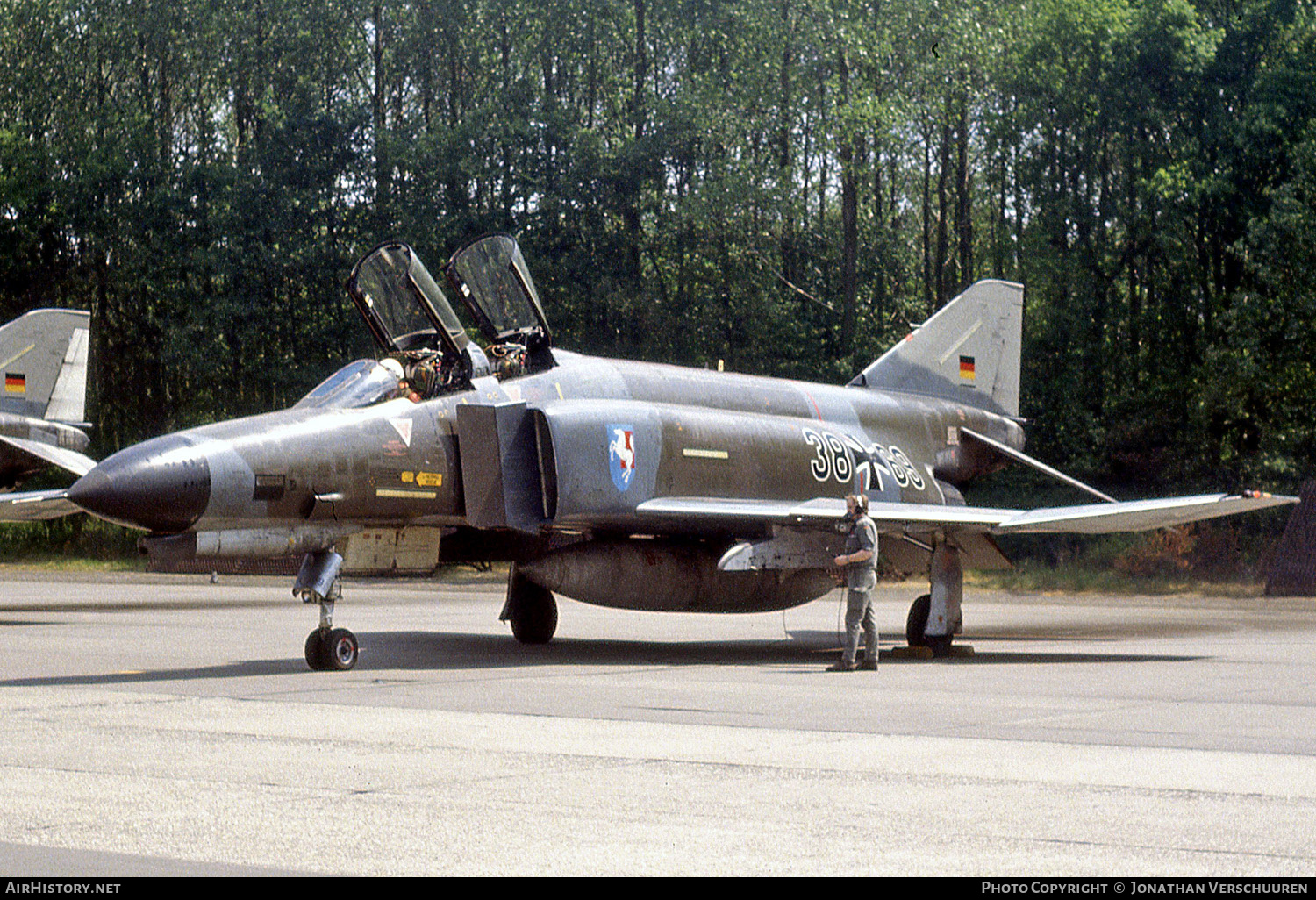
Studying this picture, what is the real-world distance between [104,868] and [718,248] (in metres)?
42.0

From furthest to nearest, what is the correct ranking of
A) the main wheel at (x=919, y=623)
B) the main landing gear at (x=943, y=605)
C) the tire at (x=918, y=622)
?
the tire at (x=918, y=622) < the main wheel at (x=919, y=623) < the main landing gear at (x=943, y=605)

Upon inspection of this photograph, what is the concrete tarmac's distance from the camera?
5855mm

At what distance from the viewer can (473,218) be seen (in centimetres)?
4397

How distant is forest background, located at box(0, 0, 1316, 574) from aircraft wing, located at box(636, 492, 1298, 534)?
69.5ft

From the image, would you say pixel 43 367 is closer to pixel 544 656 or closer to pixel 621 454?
pixel 544 656

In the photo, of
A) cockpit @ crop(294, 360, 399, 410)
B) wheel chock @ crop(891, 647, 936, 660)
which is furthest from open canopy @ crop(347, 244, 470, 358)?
wheel chock @ crop(891, 647, 936, 660)

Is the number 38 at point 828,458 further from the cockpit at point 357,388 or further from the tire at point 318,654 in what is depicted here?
the tire at point 318,654

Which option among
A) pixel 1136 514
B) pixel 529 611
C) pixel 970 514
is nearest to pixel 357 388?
pixel 529 611

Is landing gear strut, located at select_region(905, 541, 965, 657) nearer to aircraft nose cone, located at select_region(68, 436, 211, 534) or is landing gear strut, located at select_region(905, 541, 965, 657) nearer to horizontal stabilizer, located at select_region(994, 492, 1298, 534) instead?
horizontal stabilizer, located at select_region(994, 492, 1298, 534)

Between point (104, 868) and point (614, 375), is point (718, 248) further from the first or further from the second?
point (104, 868)

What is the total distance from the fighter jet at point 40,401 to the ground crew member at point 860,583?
43.5 ft

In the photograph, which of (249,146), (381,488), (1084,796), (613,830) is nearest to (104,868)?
(613,830)

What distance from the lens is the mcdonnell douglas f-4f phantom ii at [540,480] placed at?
43.0 ft

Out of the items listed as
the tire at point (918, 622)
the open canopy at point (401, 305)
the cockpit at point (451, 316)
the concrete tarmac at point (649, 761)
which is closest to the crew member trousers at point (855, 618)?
the concrete tarmac at point (649, 761)
